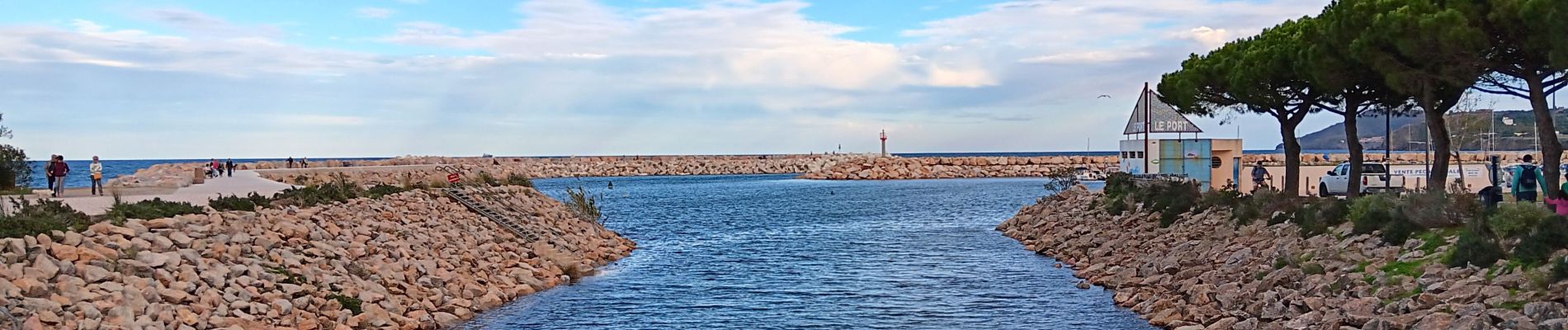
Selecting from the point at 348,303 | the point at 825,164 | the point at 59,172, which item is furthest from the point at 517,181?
the point at 825,164

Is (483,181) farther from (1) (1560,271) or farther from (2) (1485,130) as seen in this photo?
(2) (1485,130)

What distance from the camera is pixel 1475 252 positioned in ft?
49.0

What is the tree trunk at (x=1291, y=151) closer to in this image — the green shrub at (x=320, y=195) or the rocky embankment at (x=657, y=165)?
the green shrub at (x=320, y=195)

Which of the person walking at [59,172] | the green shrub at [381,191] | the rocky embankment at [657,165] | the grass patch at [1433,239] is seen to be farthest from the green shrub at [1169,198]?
the rocky embankment at [657,165]

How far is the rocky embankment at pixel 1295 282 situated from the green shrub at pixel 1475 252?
17 cm

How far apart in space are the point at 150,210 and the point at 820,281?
12.2 m

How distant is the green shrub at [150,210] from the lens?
694 inches

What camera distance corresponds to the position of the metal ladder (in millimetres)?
28672

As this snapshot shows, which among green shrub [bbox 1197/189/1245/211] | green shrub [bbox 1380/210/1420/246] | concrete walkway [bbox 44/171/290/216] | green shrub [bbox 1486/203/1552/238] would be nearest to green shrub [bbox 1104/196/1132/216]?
green shrub [bbox 1197/189/1245/211]

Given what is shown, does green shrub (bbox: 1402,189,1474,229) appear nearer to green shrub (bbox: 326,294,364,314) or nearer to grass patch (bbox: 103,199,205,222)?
green shrub (bbox: 326,294,364,314)

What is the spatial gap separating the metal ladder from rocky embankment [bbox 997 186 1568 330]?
41.1 ft

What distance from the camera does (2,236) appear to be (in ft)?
48.0

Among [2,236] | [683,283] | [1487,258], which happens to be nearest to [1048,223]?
[683,283]

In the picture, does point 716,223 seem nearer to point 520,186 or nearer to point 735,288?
point 520,186
